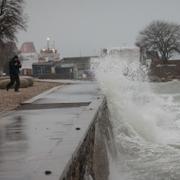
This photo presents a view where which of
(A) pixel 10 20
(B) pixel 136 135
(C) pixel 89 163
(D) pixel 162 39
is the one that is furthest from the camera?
(D) pixel 162 39

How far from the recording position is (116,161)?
12.4m

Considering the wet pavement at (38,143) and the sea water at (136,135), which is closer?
the wet pavement at (38,143)

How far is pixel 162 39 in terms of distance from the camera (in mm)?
110312

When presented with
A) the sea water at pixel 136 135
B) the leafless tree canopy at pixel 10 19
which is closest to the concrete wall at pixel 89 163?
the sea water at pixel 136 135

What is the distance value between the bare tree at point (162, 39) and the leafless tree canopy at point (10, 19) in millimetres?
60600

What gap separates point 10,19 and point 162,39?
64093 mm

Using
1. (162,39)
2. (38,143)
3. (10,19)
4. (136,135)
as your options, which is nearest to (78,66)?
(162,39)

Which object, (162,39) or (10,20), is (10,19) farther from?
(162,39)

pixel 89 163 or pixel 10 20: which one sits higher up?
pixel 10 20

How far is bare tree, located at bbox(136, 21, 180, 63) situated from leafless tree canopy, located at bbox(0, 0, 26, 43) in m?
60.6

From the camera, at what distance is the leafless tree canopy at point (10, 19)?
4918 cm

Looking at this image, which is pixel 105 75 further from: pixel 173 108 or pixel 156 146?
pixel 156 146

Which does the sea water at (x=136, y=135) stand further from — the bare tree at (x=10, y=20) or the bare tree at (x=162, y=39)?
the bare tree at (x=162, y=39)

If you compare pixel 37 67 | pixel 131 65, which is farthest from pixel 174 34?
pixel 131 65
